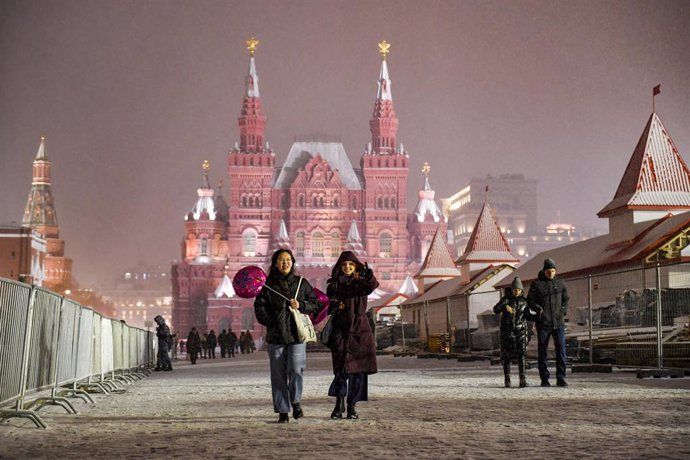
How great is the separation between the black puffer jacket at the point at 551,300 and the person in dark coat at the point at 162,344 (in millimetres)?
16369

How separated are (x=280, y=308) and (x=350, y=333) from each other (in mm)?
826

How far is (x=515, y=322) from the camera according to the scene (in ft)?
55.4

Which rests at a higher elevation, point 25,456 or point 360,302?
point 360,302

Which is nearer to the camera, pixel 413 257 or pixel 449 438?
Answer: pixel 449 438

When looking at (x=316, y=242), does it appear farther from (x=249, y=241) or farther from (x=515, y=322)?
(x=515, y=322)

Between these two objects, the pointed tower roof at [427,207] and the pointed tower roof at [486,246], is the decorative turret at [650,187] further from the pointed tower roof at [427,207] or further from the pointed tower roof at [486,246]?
the pointed tower roof at [427,207]

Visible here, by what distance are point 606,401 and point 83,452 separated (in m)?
6.96

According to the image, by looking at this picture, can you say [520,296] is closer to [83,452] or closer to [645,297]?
[645,297]

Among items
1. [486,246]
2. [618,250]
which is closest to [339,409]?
[618,250]

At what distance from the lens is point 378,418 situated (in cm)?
1112

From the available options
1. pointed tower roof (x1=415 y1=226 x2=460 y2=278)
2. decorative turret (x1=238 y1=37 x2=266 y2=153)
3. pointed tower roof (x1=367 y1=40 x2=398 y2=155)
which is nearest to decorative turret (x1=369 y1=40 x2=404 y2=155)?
pointed tower roof (x1=367 y1=40 x2=398 y2=155)

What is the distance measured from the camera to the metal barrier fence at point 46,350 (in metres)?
10.2

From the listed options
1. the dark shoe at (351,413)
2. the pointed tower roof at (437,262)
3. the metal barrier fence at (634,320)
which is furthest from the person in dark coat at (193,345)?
the dark shoe at (351,413)

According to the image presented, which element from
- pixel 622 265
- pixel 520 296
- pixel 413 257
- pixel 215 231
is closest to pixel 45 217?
pixel 215 231
